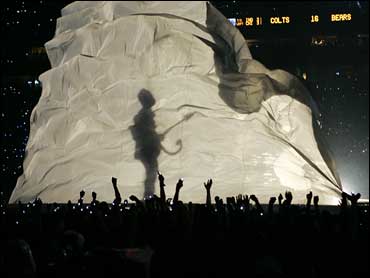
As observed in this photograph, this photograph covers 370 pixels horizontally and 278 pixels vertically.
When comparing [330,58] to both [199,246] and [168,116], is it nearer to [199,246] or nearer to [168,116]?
[168,116]

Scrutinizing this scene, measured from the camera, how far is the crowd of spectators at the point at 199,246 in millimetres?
3465

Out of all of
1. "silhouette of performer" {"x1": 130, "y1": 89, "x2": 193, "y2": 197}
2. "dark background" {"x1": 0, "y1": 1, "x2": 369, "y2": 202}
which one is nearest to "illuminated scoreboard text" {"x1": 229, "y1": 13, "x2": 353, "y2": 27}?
"dark background" {"x1": 0, "y1": 1, "x2": 369, "y2": 202}

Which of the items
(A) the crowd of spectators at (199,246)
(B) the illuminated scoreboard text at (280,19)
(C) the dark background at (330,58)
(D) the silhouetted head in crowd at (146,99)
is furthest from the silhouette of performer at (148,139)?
(B) the illuminated scoreboard text at (280,19)

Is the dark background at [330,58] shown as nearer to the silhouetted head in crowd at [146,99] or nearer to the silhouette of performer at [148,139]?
the silhouetted head in crowd at [146,99]

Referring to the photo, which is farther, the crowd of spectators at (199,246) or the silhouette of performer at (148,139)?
the silhouette of performer at (148,139)

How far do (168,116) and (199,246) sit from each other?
1036 centimetres

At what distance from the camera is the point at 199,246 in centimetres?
397

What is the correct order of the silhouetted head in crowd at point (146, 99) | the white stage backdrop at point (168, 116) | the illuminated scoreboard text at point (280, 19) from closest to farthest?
the white stage backdrop at point (168, 116) → the silhouetted head in crowd at point (146, 99) → the illuminated scoreboard text at point (280, 19)

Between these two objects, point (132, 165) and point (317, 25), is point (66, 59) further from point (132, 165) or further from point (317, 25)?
point (317, 25)

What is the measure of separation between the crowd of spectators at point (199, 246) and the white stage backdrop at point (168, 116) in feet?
27.2

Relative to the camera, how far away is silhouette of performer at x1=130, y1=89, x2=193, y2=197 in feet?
45.5

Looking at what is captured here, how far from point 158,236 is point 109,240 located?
0.62 m

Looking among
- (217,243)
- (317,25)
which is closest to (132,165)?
(217,243)

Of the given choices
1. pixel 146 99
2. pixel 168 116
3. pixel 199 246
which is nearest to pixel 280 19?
pixel 146 99
